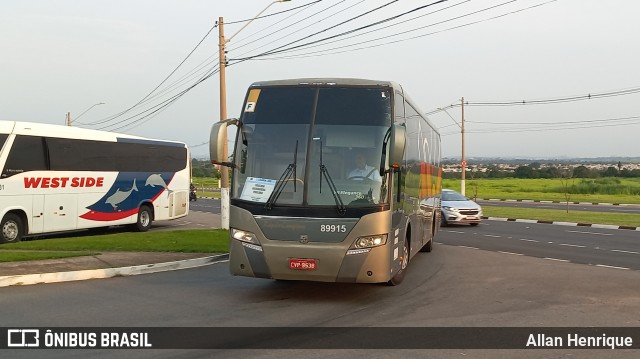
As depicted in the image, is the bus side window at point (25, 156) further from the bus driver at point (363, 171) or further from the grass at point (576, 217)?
the grass at point (576, 217)

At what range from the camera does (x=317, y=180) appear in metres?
9.02

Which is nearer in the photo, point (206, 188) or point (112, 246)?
point (112, 246)

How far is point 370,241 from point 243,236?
1893 mm

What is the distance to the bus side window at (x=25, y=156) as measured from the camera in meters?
17.0

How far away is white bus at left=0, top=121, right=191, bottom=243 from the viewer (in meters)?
17.3

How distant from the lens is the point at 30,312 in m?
8.41

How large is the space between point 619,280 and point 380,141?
6017mm

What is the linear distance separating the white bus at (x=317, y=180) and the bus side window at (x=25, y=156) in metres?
10.3

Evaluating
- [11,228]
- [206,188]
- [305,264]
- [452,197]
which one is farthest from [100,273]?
[206,188]

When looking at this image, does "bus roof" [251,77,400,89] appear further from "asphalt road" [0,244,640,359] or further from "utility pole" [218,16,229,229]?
"utility pole" [218,16,229,229]

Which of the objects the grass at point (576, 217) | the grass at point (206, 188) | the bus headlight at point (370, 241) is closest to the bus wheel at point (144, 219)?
the bus headlight at point (370, 241)

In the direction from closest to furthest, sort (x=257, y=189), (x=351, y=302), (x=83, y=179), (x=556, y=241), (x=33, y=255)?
(x=257, y=189) → (x=351, y=302) → (x=33, y=255) → (x=83, y=179) → (x=556, y=241)

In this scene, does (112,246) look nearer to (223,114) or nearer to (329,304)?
(223,114)

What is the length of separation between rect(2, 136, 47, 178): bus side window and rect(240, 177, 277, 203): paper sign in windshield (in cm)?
1054
